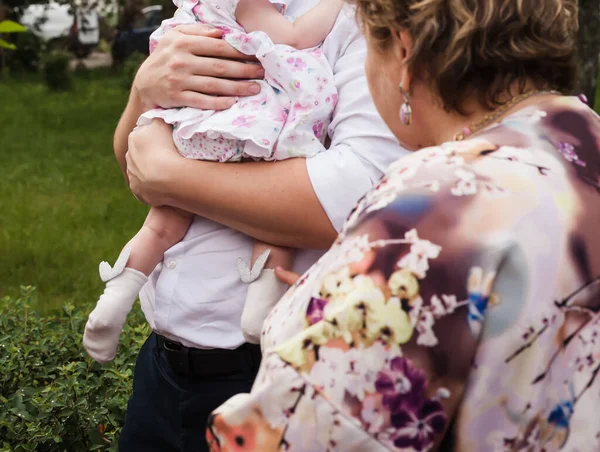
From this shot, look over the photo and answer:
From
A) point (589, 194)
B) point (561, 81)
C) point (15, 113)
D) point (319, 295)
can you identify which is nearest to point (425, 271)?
point (319, 295)

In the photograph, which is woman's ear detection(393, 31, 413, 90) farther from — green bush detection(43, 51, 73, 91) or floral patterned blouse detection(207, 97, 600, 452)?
green bush detection(43, 51, 73, 91)

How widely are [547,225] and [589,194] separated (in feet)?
0.33

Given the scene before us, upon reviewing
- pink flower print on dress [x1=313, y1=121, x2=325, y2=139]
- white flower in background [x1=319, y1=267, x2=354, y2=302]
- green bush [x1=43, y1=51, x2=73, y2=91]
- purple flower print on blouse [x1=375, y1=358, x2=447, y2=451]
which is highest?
white flower in background [x1=319, y1=267, x2=354, y2=302]

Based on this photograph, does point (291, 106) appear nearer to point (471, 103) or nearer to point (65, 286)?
point (471, 103)

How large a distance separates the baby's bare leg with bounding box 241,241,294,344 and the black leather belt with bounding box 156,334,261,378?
70 millimetres

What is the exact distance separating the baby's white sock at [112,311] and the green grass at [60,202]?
3213 millimetres

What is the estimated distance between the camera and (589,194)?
1.37m

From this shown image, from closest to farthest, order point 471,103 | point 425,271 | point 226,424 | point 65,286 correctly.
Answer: point 425,271, point 226,424, point 471,103, point 65,286

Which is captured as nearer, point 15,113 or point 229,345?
point 229,345

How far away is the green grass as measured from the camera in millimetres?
6891

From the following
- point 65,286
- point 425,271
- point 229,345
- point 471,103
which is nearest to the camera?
point 425,271

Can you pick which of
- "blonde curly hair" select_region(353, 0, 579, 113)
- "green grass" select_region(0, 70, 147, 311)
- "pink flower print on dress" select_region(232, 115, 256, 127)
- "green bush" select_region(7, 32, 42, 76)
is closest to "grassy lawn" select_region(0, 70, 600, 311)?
"green grass" select_region(0, 70, 147, 311)

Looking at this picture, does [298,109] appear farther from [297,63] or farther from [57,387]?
[57,387]

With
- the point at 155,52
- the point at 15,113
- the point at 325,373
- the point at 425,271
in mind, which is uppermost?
the point at 425,271
